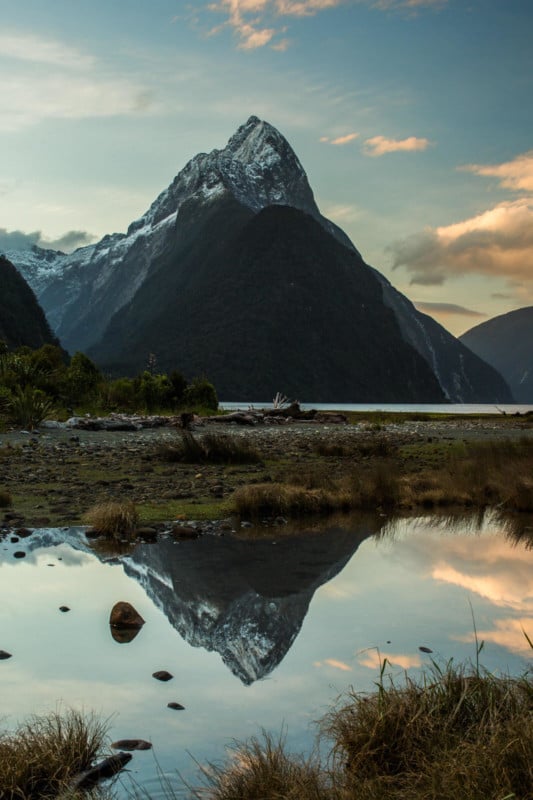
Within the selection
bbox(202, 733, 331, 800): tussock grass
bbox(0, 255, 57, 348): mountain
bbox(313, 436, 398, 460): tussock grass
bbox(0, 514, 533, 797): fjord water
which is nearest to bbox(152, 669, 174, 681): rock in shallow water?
bbox(0, 514, 533, 797): fjord water

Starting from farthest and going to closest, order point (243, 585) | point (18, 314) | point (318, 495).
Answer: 1. point (18, 314)
2. point (318, 495)
3. point (243, 585)

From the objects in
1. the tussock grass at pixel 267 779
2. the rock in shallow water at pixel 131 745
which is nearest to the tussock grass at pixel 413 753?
the tussock grass at pixel 267 779

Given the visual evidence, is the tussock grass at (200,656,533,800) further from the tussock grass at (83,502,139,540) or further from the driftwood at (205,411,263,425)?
the driftwood at (205,411,263,425)

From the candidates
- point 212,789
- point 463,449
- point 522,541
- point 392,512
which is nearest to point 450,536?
point 522,541

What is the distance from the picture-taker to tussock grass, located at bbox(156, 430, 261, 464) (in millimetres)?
19500

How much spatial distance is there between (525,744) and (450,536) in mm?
7898

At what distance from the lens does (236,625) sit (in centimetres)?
656

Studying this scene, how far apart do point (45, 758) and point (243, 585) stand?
431 cm

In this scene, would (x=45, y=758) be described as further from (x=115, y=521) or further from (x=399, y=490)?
(x=399, y=490)

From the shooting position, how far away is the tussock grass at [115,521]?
10.3 metres

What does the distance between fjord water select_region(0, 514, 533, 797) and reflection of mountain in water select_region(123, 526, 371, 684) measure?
2cm

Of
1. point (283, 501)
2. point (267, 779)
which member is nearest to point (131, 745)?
point (267, 779)

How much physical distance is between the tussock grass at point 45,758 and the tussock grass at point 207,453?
1540 cm

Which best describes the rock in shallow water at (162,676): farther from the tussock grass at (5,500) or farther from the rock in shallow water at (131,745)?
the tussock grass at (5,500)
